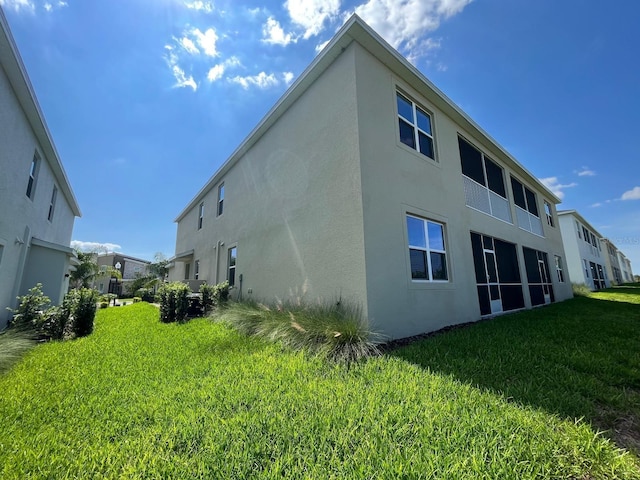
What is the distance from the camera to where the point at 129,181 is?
51.7ft

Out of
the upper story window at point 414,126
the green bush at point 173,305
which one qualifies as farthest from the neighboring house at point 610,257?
the green bush at point 173,305

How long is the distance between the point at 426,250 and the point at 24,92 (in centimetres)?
1227

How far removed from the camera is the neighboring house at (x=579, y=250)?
25.0 m

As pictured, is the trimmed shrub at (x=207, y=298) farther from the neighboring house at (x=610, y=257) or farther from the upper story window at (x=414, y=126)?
the neighboring house at (x=610, y=257)

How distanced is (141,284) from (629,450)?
4211cm

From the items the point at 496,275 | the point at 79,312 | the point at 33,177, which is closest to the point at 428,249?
the point at 496,275

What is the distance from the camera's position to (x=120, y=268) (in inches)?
1868

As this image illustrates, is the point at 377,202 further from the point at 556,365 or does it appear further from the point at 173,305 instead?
the point at 173,305

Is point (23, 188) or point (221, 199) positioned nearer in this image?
point (23, 188)

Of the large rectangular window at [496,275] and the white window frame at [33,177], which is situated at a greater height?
the white window frame at [33,177]

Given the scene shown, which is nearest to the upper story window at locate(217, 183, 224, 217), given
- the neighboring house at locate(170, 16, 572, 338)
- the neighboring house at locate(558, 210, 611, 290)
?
the neighboring house at locate(170, 16, 572, 338)

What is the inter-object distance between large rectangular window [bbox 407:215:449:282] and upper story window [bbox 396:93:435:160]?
2.38m

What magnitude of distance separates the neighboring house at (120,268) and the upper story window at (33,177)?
3526 centimetres

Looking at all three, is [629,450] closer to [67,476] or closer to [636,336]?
[67,476]
